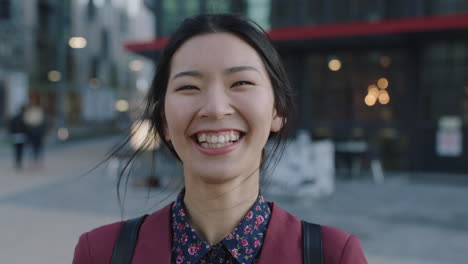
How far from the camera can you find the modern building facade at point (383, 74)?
1140 centimetres

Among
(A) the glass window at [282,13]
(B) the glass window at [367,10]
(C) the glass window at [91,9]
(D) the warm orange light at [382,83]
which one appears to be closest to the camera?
(D) the warm orange light at [382,83]

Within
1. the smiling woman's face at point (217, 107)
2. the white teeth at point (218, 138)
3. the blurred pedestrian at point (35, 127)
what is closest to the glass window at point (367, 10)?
the blurred pedestrian at point (35, 127)

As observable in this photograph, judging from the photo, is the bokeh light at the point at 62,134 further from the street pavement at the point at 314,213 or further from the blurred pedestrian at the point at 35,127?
the street pavement at the point at 314,213

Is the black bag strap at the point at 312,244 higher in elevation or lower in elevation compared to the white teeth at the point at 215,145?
lower

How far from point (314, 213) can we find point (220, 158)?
6293 millimetres

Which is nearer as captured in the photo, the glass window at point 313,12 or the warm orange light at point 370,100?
the warm orange light at point 370,100

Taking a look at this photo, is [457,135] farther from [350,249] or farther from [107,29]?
[107,29]

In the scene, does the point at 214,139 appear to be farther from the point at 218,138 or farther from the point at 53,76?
the point at 53,76

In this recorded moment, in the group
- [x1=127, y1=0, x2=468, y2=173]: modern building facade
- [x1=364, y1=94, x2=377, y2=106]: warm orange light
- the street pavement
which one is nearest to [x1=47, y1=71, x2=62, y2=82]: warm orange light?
[x1=127, y1=0, x2=468, y2=173]: modern building facade

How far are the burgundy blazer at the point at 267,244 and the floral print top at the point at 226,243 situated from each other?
0.03 metres

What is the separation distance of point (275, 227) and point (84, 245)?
62 cm

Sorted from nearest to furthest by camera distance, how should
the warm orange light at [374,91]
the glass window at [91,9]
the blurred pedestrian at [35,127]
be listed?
the blurred pedestrian at [35,127], the warm orange light at [374,91], the glass window at [91,9]

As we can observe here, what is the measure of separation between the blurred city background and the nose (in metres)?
3.42

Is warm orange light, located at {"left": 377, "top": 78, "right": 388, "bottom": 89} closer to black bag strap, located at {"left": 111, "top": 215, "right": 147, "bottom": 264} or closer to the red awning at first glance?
the red awning
